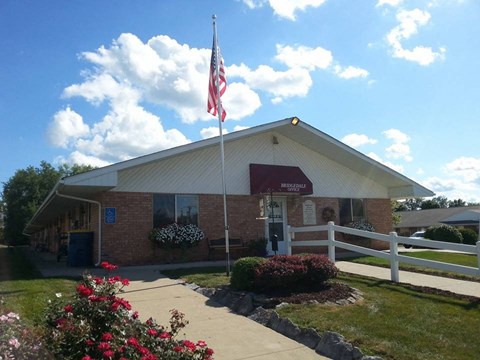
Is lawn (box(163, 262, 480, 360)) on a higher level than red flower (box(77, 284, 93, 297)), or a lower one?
lower

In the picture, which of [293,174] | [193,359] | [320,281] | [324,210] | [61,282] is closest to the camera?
[193,359]

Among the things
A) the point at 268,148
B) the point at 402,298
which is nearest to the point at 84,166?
the point at 268,148

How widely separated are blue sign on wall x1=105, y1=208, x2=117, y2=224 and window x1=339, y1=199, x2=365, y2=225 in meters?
10.2

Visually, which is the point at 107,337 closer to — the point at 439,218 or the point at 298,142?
the point at 298,142

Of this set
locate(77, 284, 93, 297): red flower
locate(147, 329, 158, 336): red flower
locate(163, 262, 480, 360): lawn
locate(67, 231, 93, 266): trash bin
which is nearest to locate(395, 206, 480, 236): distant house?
locate(67, 231, 93, 266): trash bin

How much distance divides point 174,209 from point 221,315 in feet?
29.1

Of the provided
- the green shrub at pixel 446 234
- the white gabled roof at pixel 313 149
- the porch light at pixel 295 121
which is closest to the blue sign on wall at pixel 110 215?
the white gabled roof at pixel 313 149

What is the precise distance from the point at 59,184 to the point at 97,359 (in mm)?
11022

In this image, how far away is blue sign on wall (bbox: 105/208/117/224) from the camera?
14.9 m

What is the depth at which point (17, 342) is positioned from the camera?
129 inches

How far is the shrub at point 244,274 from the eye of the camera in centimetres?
875

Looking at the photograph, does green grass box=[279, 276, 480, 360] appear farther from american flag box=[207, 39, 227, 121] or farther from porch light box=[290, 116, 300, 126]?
porch light box=[290, 116, 300, 126]

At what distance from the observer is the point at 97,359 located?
12.8 ft

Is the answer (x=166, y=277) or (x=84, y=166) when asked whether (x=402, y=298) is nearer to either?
(x=166, y=277)
